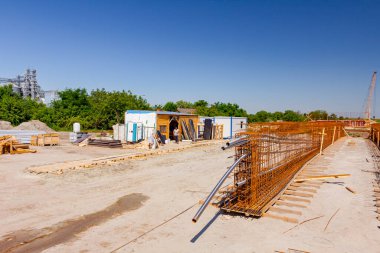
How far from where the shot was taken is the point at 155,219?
722cm

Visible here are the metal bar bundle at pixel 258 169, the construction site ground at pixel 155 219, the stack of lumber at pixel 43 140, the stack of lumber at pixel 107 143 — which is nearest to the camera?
the construction site ground at pixel 155 219

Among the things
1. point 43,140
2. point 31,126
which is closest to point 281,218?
point 43,140

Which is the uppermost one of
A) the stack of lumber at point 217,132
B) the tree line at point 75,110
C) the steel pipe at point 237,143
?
the tree line at point 75,110

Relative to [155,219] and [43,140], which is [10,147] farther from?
[155,219]

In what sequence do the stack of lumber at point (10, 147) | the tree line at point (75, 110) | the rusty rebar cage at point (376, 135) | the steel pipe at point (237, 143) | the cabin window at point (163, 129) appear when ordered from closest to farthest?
the steel pipe at point (237, 143)
the stack of lumber at point (10, 147)
the rusty rebar cage at point (376, 135)
the cabin window at point (163, 129)
the tree line at point (75, 110)

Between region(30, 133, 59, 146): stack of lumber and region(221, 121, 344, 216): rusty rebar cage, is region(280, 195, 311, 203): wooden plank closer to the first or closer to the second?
region(221, 121, 344, 216): rusty rebar cage

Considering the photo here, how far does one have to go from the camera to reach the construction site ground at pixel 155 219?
5.73m

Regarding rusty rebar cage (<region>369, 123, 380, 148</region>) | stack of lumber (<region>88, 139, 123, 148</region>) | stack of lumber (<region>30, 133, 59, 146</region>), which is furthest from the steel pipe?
rusty rebar cage (<region>369, 123, 380, 148</region>)

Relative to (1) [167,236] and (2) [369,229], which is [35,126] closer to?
(1) [167,236]

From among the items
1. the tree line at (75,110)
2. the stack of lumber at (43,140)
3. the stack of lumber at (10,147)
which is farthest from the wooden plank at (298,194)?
the tree line at (75,110)

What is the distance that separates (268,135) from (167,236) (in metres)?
4.05

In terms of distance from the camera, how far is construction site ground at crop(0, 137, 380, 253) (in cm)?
573

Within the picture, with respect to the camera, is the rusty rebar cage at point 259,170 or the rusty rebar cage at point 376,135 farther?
the rusty rebar cage at point 376,135

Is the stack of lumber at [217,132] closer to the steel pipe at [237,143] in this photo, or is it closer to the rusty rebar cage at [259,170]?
the rusty rebar cage at [259,170]
